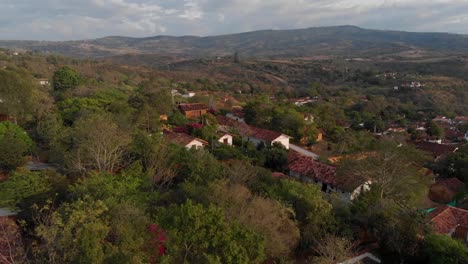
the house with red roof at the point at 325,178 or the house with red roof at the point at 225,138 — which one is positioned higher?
the house with red roof at the point at 225,138

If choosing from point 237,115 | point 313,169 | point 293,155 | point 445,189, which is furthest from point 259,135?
point 445,189

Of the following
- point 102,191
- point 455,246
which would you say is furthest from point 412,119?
point 102,191

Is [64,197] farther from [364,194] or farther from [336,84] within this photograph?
[336,84]

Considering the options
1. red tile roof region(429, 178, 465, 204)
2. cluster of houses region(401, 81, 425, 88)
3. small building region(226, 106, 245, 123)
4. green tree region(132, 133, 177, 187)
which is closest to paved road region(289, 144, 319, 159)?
small building region(226, 106, 245, 123)

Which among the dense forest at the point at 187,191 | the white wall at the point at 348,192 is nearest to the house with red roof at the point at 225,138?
the dense forest at the point at 187,191

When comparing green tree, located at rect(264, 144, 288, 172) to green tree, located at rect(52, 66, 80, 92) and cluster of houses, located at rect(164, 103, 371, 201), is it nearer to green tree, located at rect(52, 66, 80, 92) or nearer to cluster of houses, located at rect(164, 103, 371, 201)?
cluster of houses, located at rect(164, 103, 371, 201)

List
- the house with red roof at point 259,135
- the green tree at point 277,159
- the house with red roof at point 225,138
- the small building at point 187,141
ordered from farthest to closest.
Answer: the house with red roof at point 259,135, the house with red roof at point 225,138, the green tree at point 277,159, the small building at point 187,141

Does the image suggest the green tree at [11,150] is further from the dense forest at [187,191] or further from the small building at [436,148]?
the small building at [436,148]
